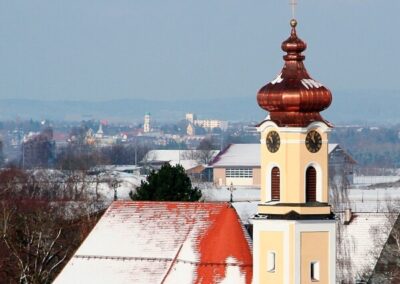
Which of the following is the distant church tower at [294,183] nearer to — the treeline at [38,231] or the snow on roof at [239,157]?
the treeline at [38,231]

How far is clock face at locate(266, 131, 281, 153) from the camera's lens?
4519cm

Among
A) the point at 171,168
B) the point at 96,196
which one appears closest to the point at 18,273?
the point at 171,168

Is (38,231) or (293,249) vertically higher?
(38,231)

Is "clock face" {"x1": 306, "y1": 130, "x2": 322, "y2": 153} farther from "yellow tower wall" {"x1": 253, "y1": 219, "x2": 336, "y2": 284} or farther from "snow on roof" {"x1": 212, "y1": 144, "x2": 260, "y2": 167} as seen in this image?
"snow on roof" {"x1": 212, "y1": 144, "x2": 260, "y2": 167}

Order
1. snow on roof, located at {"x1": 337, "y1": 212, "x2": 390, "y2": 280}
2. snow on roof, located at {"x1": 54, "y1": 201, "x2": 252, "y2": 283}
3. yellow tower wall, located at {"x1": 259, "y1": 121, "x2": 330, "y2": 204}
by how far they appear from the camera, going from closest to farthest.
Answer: yellow tower wall, located at {"x1": 259, "y1": 121, "x2": 330, "y2": 204}, snow on roof, located at {"x1": 54, "y1": 201, "x2": 252, "y2": 283}, snow on roof, located at {"x1": 337, "y1": 212, "x2": 390, "y2": 280}

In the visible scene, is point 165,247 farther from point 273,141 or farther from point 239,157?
point 239,157

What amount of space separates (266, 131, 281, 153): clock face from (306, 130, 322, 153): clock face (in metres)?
0.62

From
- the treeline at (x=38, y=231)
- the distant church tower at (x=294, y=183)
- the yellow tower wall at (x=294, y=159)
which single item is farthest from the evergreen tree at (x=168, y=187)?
the yellow tower wall at (x=294, y=159)

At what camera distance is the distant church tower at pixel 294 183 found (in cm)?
4497

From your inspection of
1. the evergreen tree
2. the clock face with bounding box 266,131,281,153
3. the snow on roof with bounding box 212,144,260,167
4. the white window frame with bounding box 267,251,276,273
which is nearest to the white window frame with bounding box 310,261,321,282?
the white window frame with bounding box 267,251,276,273

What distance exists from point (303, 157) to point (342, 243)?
21.0 meters

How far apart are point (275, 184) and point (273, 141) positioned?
3.03 feet

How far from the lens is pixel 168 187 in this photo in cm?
6047

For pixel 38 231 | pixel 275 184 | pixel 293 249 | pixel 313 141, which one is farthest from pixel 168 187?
pixel 293 249
